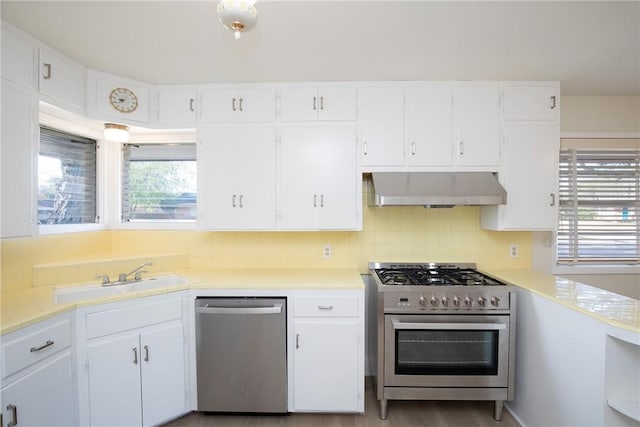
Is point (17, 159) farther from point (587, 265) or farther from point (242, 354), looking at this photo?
point (587, 265)

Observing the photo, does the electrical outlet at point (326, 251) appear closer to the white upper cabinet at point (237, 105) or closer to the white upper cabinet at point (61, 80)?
the white upper cabinet at point (237, 105)

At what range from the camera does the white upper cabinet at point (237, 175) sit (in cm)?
237

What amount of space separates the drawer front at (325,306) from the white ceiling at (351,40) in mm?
1665

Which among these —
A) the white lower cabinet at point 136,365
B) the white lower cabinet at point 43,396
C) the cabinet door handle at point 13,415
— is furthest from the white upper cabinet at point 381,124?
the cabinet door handle at point 13,415

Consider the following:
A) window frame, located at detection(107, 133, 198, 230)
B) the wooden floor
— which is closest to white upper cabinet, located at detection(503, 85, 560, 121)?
the wooden floor

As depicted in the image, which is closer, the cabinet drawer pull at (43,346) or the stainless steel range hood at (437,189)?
the cabinet drawer pull at (43,346)

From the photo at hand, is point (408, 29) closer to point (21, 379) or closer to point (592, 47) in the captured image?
point (592, 47)

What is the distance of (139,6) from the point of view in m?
1.50

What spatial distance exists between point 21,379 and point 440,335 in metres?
2.38

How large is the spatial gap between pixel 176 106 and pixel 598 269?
A: 392 centimetres

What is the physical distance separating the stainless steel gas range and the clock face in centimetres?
237

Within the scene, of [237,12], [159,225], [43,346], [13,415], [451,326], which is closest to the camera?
[237,12]

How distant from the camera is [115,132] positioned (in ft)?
7.97

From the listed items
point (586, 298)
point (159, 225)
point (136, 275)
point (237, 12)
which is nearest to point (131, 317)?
point (136, 275)
